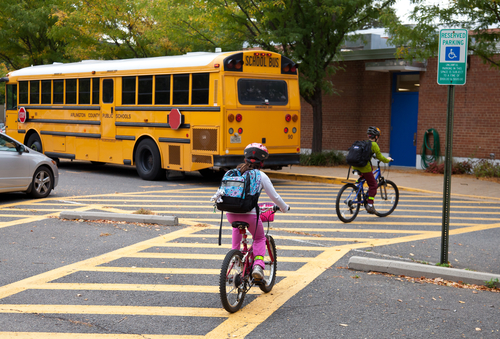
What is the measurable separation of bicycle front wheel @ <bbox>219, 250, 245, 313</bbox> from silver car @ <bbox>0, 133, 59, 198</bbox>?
25.1 feet

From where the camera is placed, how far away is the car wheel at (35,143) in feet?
63.3

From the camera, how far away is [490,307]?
566cm

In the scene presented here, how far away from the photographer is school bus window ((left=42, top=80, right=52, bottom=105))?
733 inches

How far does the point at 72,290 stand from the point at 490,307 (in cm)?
409

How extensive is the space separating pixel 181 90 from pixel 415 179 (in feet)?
22.6

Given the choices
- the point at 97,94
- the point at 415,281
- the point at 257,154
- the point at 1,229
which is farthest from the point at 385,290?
the point at 97,94

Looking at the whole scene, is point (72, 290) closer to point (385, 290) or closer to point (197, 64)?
point (385, 290)

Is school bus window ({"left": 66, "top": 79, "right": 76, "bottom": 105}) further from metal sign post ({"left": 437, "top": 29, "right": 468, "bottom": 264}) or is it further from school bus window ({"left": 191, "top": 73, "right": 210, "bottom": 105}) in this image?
metal sign post ({"left": 437, "top": 29, "right": 468, "bottom": 264})

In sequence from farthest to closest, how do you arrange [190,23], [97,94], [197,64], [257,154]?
[190,23] < [97,94] < [197,64] < [257,154]

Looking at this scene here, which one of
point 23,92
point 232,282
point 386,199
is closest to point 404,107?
point 386,199

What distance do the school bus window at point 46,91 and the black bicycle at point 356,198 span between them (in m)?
11.8

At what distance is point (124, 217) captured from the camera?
9.73m

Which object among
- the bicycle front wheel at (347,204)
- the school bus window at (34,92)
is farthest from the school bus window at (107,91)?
the bicycle front wheel at (347,204)

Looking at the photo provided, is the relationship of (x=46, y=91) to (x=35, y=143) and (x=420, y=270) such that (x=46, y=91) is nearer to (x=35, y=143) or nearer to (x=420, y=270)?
(x=35, y=143)
